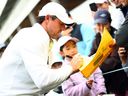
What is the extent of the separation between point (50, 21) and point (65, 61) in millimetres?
911

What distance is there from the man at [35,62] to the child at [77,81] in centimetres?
74

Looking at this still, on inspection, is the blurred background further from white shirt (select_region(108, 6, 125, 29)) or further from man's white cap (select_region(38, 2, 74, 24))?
man's white cap (select_region(38, 2, 74, 24))

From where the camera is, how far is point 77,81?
13.7 feet

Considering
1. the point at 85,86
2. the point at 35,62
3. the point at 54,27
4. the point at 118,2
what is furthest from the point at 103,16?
the point at 35,62

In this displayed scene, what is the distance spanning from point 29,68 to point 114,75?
3.49 ft

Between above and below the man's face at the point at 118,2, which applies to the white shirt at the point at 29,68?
below

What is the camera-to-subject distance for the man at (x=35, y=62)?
3.15 meters

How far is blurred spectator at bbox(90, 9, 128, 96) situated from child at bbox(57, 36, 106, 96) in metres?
0.07

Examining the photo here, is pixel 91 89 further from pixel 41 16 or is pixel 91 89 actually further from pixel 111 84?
pixel 41 16

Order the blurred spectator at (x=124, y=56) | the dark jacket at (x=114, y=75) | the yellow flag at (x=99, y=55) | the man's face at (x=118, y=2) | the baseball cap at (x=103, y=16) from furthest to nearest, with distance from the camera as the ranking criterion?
the baseball cap at (x=103, y=16) < the dark jacket at (x=114, y=75) < the man's face at (x=118, y=2) < the blurred spectator at (x=124, y=56) < the yellow flag at (x=99, y=55)

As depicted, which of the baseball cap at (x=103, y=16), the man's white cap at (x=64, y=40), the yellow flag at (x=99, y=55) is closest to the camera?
the yellow flag at (x=99, y=55)

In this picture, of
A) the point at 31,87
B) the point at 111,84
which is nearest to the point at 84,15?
the point at 111,84

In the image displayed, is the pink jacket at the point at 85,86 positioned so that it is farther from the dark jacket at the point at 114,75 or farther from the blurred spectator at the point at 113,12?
the blurred spectator at the point at 113,12

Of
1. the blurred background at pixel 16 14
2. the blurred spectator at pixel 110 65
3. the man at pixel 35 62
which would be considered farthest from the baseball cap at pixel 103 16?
the blurred background at pixel 16 14
